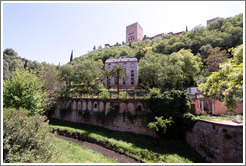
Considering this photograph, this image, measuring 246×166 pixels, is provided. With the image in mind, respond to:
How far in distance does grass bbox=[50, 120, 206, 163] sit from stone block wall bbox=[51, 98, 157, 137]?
1076mm

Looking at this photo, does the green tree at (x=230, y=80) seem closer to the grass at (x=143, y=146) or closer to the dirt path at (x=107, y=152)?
the grass at (x=143, y=146)

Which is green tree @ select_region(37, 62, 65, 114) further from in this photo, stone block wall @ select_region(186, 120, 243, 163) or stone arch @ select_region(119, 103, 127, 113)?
stone block wall @ select_region(186, 120, 243, 163)

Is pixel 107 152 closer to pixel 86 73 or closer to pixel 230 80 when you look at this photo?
pixel 230 80

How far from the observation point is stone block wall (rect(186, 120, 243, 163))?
1031 cm

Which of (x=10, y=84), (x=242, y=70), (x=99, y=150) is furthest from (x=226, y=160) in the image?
(x=10, y=84)

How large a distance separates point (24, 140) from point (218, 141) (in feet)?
52.1

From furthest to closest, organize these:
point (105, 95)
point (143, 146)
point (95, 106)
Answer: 1. point (95, 106)
2. point (105, 95)
3. point (143, 146)

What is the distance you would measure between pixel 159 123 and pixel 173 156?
3.76 m

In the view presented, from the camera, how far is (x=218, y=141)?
11.5 meters

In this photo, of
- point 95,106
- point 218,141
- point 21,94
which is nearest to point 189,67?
point 218,141

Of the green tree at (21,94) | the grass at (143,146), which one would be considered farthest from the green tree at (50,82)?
the green tree at (21,94)

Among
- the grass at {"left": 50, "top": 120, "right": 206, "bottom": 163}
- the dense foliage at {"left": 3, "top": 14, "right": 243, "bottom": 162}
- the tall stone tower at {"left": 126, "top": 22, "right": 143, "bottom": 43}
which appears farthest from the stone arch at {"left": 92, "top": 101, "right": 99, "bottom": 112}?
the tall stone tower at {"left": 126, "top": 22, "right": 143, "bottom": 43}

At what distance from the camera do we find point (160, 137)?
1697 cm

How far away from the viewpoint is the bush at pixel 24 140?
7.06 metres
